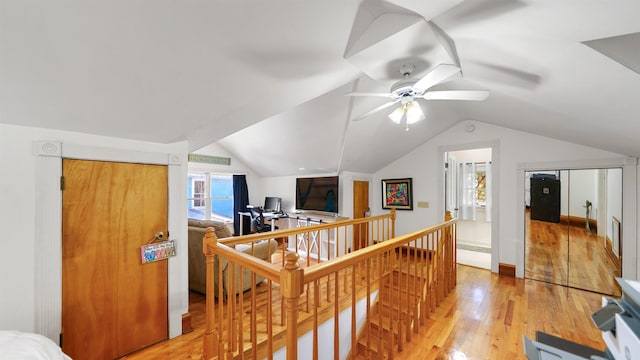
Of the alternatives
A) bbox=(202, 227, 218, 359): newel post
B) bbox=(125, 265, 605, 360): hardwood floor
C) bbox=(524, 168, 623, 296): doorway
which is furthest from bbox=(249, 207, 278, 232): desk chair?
bbox=(524, 168, 623, 296): doorway

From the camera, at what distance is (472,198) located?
17.8ft

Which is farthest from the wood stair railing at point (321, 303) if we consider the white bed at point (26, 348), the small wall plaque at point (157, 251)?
the white bed at point (26, 348)

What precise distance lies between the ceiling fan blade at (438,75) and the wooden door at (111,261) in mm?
2351

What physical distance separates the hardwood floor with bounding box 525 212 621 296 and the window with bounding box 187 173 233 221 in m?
6.33

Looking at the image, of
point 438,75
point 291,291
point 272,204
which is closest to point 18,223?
point 291,291

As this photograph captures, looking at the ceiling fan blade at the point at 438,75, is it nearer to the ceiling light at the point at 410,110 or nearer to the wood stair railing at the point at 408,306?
the ceiling light at the point at 410,110

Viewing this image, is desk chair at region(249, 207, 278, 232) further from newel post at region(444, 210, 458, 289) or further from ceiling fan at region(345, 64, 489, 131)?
ceiling fan at region(345, 64, 489, 131)

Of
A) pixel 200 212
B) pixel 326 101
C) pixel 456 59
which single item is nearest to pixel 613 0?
pixel 456 59

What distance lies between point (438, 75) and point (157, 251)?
270 centimetres

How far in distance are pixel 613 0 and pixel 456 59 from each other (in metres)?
0.86

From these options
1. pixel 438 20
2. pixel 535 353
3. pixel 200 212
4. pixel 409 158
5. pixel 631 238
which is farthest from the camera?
pixel 200 212

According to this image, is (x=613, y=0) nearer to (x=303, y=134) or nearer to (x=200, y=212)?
(x=303, y=134)

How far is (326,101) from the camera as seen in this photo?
3275mm

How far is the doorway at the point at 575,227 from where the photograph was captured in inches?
123
